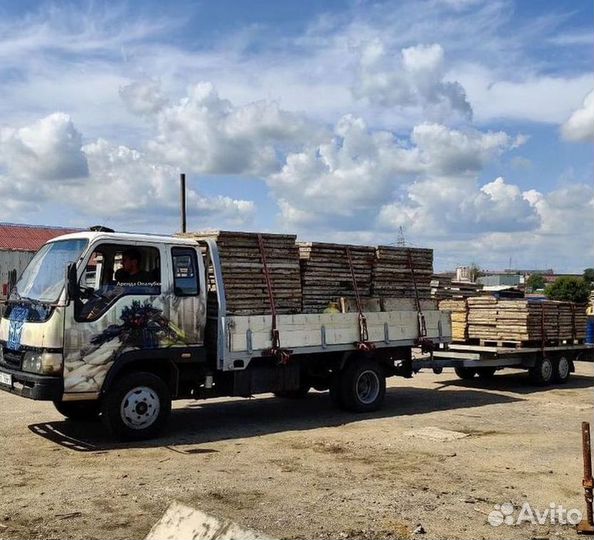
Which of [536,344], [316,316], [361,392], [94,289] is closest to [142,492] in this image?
[94,289]

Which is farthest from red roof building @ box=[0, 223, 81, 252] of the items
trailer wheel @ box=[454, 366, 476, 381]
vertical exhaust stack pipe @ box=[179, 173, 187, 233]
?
trailer wheel @ box=[454, 366, 476, 381]

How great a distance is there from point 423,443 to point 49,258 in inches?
216

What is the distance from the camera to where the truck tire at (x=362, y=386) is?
1160 cm

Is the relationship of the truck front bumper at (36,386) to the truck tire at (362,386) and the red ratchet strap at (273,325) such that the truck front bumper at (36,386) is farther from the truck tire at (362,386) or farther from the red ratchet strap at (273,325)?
the truck tire at (362,386)

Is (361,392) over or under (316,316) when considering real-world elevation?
under

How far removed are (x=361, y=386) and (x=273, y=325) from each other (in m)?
2.38

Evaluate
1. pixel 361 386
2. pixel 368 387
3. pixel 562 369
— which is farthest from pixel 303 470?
pixel 562 369

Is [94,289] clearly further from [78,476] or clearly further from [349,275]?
[349,275]

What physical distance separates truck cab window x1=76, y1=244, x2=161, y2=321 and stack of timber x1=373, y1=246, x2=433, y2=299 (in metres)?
4.17

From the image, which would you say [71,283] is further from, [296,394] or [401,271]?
[401,271]

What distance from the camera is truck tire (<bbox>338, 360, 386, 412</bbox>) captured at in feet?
38.1

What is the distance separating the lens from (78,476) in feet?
24.8

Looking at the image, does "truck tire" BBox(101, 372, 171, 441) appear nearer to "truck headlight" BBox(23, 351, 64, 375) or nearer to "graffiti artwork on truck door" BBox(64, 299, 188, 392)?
"graffiti artwork on truck door" BBox(64, 299, 188, 392)
